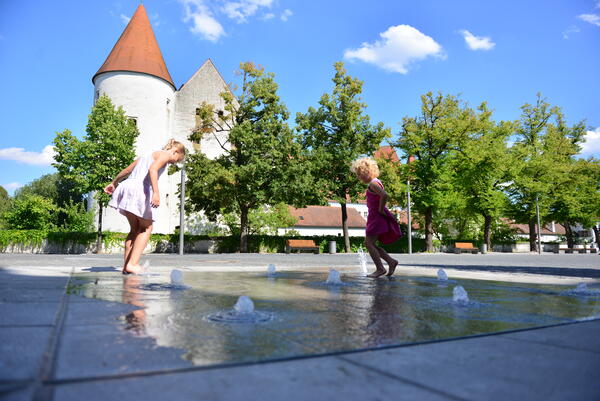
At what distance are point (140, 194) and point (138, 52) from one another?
3715 cm

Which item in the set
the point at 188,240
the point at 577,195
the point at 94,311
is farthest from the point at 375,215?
the point at 577,195

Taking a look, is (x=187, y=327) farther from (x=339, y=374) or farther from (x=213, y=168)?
(x=213, y=168)

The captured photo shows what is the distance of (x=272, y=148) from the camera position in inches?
1171

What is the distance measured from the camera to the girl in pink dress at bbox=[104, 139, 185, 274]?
19.4 feet

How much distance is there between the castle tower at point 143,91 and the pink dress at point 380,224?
3167 cm

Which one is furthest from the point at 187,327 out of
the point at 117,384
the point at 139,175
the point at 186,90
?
the point at 186,90

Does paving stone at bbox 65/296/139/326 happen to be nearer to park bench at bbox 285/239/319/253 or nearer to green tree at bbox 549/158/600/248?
park bench at bbox 285/239/319/253

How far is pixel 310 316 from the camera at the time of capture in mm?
3012

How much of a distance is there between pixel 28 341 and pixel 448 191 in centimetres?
3641

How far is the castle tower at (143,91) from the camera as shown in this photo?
121ft

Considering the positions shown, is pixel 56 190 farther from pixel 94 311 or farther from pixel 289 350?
pixel 289 350

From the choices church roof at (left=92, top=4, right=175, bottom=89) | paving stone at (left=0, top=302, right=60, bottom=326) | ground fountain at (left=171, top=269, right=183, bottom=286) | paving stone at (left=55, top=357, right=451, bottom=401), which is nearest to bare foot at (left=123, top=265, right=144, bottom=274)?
ground fountain at (left=171, top=269, right=183, bottom=286)

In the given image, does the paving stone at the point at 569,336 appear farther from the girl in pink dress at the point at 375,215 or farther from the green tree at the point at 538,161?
the green tree at the point at 538,161

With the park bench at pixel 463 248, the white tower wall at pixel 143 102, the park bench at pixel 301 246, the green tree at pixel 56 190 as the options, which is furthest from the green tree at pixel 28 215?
the park bench at pixel 463 248
